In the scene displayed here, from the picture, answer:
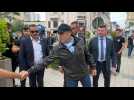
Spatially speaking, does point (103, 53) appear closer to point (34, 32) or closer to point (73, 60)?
point (73, 60)

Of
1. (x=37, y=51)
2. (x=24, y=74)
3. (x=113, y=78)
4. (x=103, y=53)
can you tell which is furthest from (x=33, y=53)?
(x=113, y=78)

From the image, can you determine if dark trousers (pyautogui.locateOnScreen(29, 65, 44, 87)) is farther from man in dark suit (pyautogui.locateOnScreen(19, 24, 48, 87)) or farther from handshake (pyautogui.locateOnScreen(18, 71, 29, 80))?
handshake (pyautogui.locateOnScreen(18, 71, 29, 80))

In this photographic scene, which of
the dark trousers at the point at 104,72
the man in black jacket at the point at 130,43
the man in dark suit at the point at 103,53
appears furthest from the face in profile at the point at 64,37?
the man in black jacket at the point at 130,43

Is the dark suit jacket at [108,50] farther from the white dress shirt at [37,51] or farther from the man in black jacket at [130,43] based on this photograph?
the white dress shirt at [37,51]

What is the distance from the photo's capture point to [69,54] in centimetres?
691

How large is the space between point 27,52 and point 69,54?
3.11 feet

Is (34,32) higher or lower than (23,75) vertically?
higher

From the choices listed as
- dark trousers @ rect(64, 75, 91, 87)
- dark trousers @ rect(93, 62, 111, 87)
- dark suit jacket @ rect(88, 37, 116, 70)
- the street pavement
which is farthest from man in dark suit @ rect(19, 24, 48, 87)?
dark trousers @ rect(93, 62, 111, 87)

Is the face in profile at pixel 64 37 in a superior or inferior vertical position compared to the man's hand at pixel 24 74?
superior

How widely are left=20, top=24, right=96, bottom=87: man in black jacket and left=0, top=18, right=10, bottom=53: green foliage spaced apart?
668 mm

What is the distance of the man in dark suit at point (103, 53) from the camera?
7520mm

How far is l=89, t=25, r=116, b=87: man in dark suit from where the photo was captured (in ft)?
24.7
